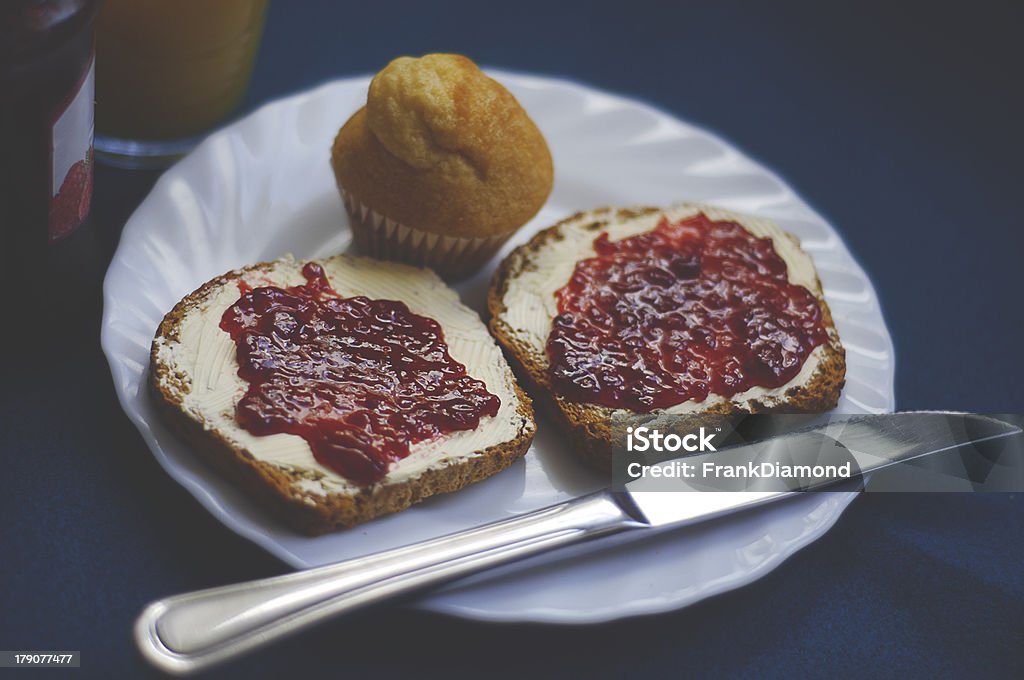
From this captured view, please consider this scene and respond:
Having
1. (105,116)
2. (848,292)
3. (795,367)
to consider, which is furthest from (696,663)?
(105,116)

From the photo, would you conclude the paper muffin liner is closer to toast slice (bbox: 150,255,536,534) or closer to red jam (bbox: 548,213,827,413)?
toast slice (bbox: 150,255,536,534)

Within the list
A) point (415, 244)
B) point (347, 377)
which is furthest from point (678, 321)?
point (347, 377)

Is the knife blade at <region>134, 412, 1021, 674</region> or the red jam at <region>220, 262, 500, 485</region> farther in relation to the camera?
the red jam at <region>220, 262, 500, 485</region>

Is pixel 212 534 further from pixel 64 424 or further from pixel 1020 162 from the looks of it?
pixel 1020 162

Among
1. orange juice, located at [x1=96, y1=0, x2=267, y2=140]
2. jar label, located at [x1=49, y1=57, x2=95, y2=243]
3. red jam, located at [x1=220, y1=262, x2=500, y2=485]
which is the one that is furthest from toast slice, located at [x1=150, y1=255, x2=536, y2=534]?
orange juice, located at [x1=96, y1=0, x2=267, y2=140]

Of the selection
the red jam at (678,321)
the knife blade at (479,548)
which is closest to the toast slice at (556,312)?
the red jam at (678,321)

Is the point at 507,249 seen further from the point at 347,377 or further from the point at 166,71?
the point at 166,71
